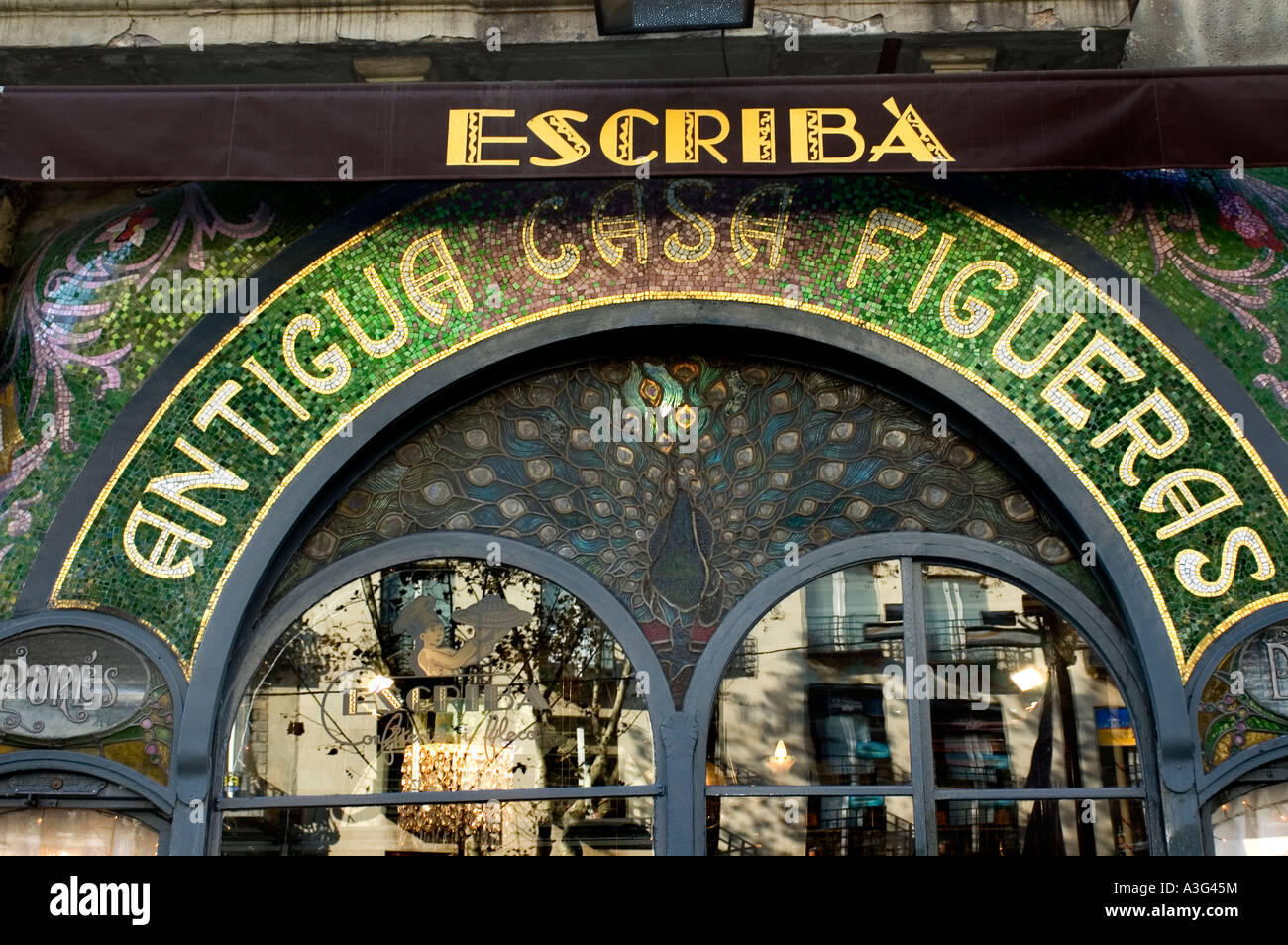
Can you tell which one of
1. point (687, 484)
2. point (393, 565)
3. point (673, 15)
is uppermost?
point (673, 15)

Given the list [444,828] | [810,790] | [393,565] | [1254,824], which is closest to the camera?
[1254,824]

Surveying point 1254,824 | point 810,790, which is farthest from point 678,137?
point 1254,824

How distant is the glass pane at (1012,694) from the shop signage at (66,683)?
3551 millimetres

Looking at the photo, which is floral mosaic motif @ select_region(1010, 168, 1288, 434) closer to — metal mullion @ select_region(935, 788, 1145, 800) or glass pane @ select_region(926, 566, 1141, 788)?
glass pane @ select_region(926, 566, 1141, 788)

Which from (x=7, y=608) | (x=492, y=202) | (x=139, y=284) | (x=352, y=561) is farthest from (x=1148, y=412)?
(x=7, y=608)

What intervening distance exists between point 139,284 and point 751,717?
11.9ft

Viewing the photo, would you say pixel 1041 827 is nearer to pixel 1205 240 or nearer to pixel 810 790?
pixel 810 790

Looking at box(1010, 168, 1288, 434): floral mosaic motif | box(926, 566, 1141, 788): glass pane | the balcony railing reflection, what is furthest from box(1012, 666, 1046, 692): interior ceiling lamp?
box(1010, 168, 1288, 434): floral mosaic motif

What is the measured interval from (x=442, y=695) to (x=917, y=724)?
7.26 feet

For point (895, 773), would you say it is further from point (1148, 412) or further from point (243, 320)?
point (243, 320)

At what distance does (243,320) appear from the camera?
24.2 ft

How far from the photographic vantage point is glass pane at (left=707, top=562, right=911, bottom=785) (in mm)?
6992

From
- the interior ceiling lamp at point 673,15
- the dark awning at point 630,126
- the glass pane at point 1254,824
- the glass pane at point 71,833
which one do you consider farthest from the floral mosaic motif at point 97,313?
the glass pane at point 1254,824

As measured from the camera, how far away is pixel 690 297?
7.41 meters
